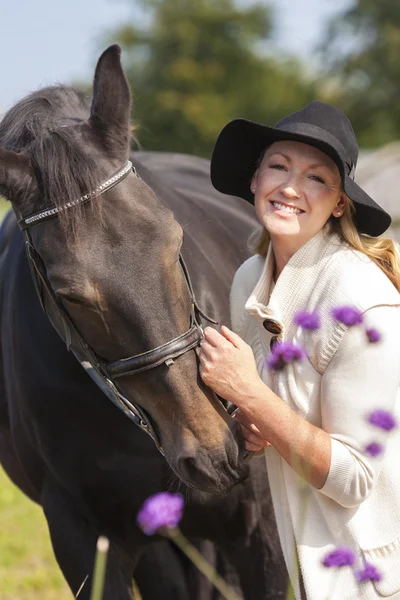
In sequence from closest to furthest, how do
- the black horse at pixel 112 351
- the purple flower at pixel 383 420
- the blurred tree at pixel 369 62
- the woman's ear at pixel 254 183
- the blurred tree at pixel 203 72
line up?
the purple flower at pixel 383 420
the black horse at pixel 112 351
the woman's ear at pixel 254 183
the blurred tree at pixel 369 62
the blurred tree at pixel 203 72

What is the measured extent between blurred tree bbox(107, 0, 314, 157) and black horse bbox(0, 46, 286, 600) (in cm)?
3893

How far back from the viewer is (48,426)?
11.5ft

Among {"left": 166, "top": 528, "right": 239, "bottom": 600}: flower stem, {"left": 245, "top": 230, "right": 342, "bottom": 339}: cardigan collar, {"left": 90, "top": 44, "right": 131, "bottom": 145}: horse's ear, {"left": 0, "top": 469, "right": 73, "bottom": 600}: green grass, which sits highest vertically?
{"left": 90, "top": 44, "right": 131, "bottom": 145}: horse's ear

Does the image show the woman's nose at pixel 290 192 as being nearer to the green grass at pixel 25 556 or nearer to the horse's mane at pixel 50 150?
the horse's mane at pixel 50 150

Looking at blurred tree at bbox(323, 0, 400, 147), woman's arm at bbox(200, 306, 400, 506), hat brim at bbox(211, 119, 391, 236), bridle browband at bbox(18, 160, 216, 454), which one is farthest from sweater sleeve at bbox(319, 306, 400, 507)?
blurred tree at bbox(323, 0, 400, 147)

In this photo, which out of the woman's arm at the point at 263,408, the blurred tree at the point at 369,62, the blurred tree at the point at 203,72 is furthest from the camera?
the blurred tree at the point at 203,72

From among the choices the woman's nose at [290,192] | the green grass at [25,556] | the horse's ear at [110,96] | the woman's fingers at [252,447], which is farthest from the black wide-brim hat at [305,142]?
the green grass at [25,556]

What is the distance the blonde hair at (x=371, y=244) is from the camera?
2.73 metres

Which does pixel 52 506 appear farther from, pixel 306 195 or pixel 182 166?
pixel 182 166

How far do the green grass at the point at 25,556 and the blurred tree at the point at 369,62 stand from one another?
110 feet

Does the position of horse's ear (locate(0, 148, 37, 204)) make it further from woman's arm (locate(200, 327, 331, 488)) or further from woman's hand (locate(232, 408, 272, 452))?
woman's hand (locate(232, 408, 272, 452))

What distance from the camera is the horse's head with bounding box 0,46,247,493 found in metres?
2.56

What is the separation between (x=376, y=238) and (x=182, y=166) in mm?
2937

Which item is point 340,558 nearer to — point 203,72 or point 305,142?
point 305,142
